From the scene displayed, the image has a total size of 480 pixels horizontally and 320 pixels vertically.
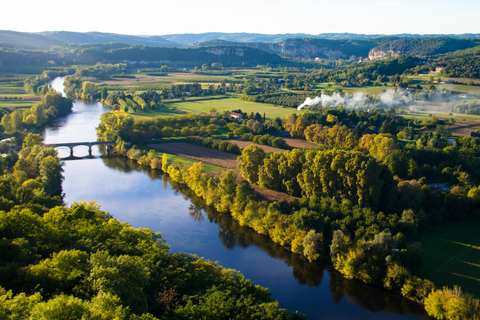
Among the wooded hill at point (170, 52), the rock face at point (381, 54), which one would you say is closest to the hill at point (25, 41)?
the wooded hill at point (170, 52)

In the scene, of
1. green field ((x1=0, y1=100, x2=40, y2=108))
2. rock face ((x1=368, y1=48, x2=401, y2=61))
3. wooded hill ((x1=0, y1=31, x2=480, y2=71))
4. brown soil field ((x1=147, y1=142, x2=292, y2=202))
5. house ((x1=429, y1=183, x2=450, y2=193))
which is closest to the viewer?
house ((x1=429, y1=183, x2=450, y2=193))

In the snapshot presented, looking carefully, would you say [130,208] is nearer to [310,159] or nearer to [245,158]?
[245,158]

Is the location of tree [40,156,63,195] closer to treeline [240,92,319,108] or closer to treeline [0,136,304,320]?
treeline [0,136,304,320]

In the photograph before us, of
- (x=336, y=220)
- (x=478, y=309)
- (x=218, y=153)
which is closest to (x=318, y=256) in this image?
(x=336, y=220)

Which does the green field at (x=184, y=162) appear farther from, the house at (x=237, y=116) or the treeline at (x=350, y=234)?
the house at (x=237, y=116)

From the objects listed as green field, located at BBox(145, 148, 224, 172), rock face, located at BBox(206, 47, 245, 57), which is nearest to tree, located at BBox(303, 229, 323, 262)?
green field, located at BBox(145, 148, 224, 172)

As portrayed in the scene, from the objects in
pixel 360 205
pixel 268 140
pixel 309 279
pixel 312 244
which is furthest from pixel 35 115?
pixel 309 279
